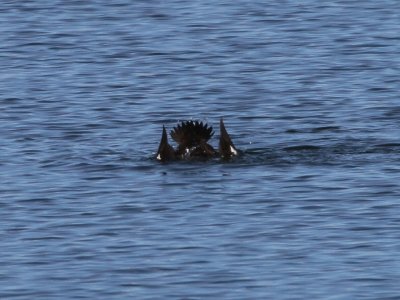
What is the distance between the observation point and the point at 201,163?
56.6ft

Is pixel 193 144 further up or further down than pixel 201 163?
further up

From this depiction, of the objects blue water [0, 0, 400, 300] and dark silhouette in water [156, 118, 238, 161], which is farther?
dark silhouette in water [156, 118, 238, 161]

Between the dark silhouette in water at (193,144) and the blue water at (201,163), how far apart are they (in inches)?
5.6

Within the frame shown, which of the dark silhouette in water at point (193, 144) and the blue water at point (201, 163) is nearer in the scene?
the blue water at point (201, 163)

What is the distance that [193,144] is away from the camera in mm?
17172

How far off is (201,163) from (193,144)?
0.72 ft

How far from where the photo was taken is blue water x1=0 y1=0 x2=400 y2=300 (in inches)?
525

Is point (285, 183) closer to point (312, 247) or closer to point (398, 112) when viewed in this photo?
point (312, 247)

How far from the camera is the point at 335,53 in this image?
78.4 feet

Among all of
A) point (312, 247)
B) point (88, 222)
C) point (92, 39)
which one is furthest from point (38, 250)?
point (92, 39)

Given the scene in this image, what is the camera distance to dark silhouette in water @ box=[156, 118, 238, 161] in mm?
17047

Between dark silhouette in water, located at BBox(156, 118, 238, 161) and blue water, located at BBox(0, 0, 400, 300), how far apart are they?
0.14m

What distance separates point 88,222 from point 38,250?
98 cm

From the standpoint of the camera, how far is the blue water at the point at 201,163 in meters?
13.3
